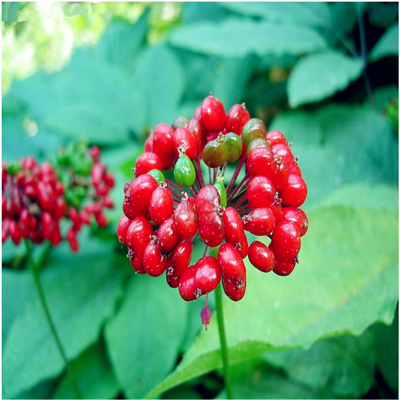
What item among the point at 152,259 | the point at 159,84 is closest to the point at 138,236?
the point at 152,259

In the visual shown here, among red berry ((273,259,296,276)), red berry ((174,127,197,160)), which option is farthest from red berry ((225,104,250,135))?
red berry ((273,259,296,276))

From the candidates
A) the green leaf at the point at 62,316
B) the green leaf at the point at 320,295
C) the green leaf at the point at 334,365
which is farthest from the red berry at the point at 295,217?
the green leaf at the point at 62,316

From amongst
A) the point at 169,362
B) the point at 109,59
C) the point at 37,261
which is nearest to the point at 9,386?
the point at 169,362

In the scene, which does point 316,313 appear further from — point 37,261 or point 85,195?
point 37,261

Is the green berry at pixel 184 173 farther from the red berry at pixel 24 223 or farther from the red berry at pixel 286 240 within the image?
A: the red berry at pixel 24 223

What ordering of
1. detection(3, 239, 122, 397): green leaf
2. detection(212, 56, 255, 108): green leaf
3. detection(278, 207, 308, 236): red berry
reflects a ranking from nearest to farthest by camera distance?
detection(278, 207, 308, 236): red berry → detection(3, 239, 122, 397): green leaf → detection(212, 56, 255, 108): green leaf

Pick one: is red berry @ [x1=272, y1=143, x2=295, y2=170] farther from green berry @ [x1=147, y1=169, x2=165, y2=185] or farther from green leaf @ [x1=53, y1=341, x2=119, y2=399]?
green leaf @ [x1=53, y1=341, x2=119, y2=399]

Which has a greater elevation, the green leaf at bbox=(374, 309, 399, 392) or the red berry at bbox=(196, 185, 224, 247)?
the red berry at bbox=(196, 185, 224, 247)

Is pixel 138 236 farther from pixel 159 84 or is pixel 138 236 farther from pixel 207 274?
pixel 159 84
